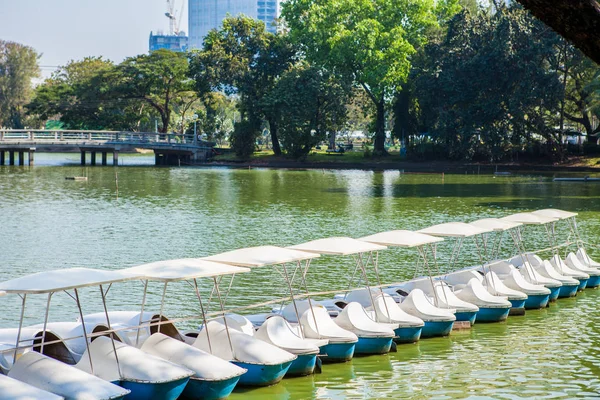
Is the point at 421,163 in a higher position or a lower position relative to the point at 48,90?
lower

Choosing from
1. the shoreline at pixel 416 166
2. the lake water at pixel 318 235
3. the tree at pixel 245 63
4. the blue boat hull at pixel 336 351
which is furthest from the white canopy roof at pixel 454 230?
the tree at pixel 245 63

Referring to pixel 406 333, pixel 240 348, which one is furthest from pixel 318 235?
pixel 240 348

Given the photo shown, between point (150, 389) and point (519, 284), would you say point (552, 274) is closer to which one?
point (519, 284)

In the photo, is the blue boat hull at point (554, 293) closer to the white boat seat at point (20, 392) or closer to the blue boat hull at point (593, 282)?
the blue boat hull at point (593, 282)

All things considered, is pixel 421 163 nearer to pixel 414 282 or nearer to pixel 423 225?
pixel 423 225

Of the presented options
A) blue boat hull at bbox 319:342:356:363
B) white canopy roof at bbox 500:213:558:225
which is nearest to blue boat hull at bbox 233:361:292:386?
blue boat hull at bbox 319:342:356:363

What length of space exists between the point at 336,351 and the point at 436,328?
3772 millimetres

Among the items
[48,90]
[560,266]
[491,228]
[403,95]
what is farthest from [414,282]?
[48,90]

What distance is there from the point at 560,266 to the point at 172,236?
19.2m

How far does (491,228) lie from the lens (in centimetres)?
2603

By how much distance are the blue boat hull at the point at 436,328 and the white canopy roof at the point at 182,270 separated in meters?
6.31

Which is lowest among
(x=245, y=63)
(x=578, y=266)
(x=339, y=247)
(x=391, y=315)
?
(x=391, y=315)

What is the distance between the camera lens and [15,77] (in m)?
150

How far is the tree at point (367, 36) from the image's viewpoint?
9262 cm
